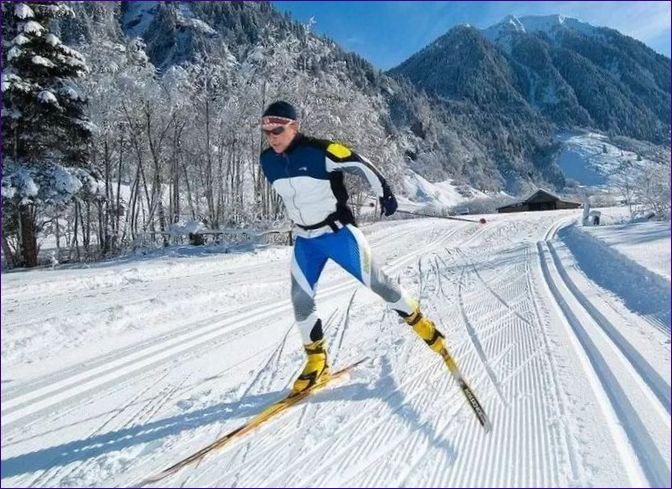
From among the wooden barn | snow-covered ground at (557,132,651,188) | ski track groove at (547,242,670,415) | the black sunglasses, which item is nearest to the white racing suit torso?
the black sunglasses

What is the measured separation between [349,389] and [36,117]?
48.4ft

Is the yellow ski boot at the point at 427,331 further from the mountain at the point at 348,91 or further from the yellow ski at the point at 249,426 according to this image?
the mountain at the point at 348,91

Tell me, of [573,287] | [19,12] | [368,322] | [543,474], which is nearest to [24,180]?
[19,12]

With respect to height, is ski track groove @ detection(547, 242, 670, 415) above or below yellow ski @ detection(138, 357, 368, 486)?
above

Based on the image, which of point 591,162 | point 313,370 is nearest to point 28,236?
point 313,370

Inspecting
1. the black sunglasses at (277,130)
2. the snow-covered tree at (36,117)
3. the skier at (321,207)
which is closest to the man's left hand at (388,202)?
the skier at (321,207)

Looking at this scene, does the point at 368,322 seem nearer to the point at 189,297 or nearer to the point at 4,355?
the point at 189,297

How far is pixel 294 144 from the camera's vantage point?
3.71m

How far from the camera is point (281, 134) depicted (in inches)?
145

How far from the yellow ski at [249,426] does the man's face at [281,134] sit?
1.82 meters

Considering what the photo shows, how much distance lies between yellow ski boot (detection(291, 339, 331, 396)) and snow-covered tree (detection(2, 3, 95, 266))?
12.5 metres

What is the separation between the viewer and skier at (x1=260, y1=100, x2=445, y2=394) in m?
3.63

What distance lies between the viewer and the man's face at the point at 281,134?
3672 millimetres

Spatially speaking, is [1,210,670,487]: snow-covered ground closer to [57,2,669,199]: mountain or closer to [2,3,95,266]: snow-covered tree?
[2,3,95,266]: snow-covered tree
